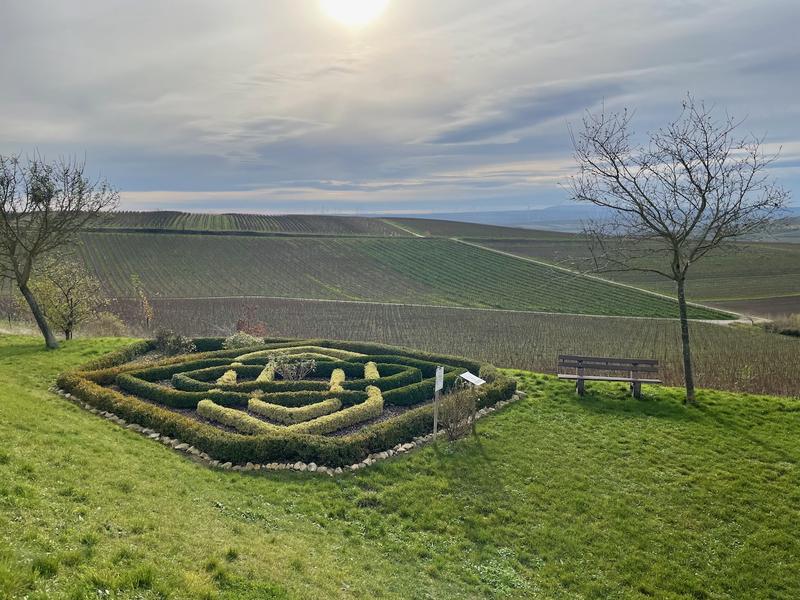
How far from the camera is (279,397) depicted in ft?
47.9

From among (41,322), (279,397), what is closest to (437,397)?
(279,397)

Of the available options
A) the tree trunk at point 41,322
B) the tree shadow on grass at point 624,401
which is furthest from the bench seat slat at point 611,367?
the tree trunk at point 41,322

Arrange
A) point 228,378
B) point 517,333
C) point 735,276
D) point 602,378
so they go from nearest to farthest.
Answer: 1. point 602,378
2. point 228,378
3. point 517,333
4. point 735,276

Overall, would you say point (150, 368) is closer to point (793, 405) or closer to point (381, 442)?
point (381, 442)

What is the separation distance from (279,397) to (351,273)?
42379 mm

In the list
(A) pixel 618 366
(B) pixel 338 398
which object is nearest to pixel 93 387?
(B) pixel 338 398

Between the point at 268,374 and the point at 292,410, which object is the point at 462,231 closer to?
the point at 268,374

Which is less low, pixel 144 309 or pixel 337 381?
pixel 144 309

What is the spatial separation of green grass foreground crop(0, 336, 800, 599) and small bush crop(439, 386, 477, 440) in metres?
0.50

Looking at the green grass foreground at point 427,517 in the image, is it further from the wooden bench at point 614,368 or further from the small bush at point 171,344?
the small bush at point 171,344

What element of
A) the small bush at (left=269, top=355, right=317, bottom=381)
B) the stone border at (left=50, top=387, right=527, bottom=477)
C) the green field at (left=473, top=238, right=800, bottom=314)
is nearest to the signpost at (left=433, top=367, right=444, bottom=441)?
the stone border at (left=50, top=387, right=527, bottom=477)

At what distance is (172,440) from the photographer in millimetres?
12172

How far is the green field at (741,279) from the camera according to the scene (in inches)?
1726

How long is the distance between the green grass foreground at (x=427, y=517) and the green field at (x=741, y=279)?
1129 inches
